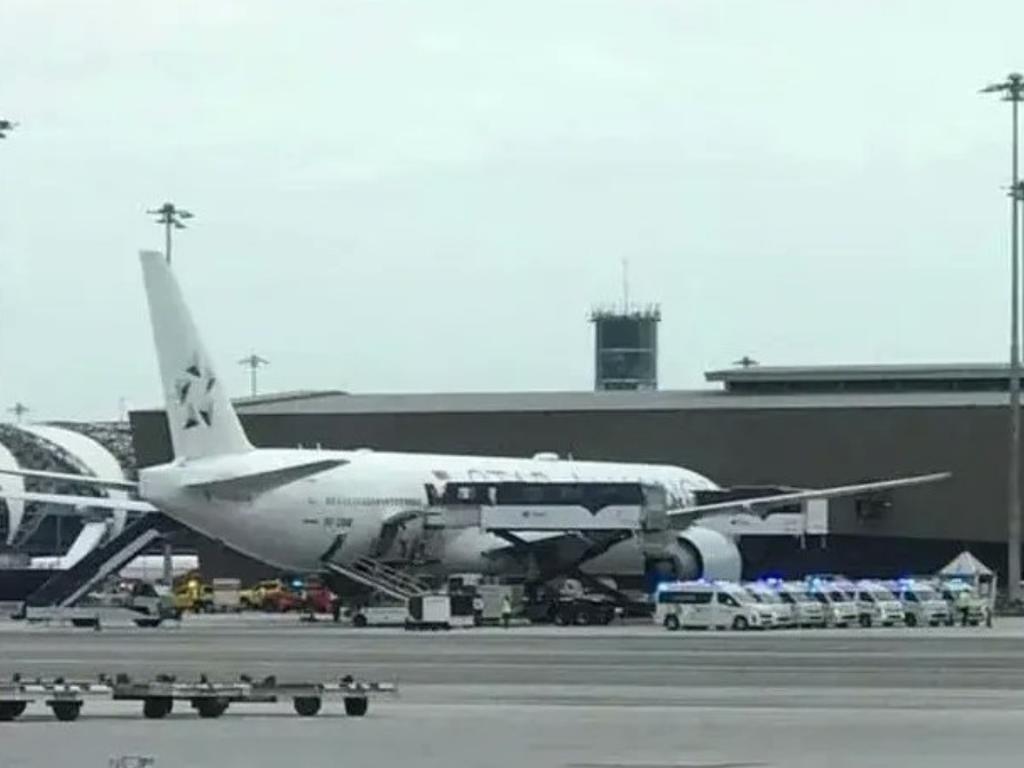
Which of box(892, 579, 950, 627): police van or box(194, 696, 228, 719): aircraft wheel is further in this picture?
box(892, 579, 950, 627): police van

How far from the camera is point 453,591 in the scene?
7675 cm

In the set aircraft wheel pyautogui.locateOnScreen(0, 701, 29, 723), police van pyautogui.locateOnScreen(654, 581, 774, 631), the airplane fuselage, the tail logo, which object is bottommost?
aircraft wheel pyautogui.locateOnScreen(0, 701, 29, 723)

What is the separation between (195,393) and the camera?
251 feet

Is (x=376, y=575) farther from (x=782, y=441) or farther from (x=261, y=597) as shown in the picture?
(x=782, y=441)

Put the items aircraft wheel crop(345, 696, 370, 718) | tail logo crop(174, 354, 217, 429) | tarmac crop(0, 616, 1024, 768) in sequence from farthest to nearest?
1. tail logo crop(174, 354, 217, 429)
2. aircraft wheel crop(345, 696, 370, 718)
3. tarmac crop(0, 616, 1024, 768)

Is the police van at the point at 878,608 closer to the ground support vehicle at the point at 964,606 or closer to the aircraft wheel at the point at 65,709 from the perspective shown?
the ground support vehicle at the point at 964,606

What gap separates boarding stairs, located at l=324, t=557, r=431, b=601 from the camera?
7894 centimetres

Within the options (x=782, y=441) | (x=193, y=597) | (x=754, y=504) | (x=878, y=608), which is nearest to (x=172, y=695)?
(x=878, y=608)

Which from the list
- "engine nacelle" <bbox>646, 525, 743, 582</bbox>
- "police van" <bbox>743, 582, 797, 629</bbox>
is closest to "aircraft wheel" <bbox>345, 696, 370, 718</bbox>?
"police van" <bbox>743, 582, 797, 629</bbox>

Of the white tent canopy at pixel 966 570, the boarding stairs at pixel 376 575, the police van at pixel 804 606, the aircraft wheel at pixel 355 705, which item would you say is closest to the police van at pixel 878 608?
the police van at pixel 804 606

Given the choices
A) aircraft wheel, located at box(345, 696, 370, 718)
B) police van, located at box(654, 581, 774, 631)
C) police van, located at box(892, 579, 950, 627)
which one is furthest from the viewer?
police van, located at box(892, 579, 950, 627)

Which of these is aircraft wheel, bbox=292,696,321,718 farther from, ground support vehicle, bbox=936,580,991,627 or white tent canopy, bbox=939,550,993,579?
white tent canopy, bbox=939,550,993,579

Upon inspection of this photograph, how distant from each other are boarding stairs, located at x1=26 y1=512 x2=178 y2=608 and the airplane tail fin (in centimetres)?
540

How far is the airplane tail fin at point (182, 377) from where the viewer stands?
250 feet
